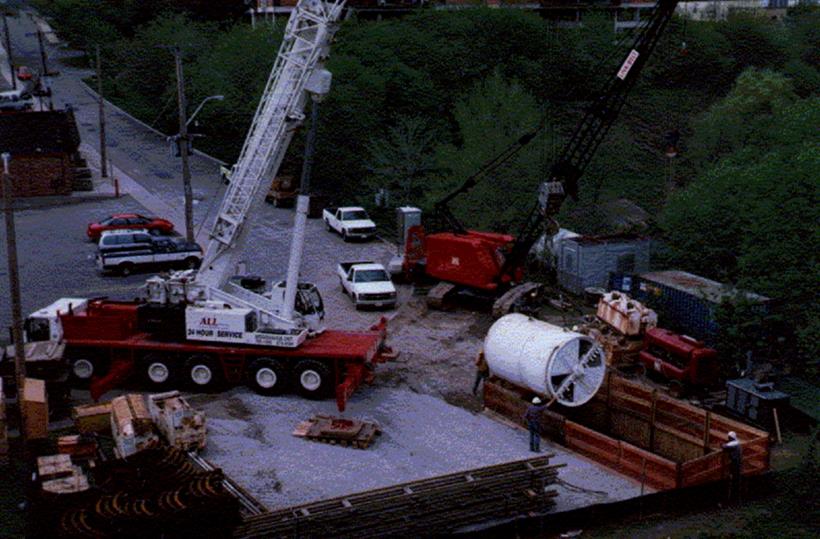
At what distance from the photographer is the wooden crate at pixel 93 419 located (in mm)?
24219

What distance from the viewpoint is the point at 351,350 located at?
27031 mm

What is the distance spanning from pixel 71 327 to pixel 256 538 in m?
12.3

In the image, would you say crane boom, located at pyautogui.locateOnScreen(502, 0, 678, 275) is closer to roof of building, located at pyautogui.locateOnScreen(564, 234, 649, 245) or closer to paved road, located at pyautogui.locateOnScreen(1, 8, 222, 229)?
roof of building, located at pyautogui.locateOnScreen(564, 234, 649, 245)

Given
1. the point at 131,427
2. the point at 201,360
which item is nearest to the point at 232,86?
the point at 201,360

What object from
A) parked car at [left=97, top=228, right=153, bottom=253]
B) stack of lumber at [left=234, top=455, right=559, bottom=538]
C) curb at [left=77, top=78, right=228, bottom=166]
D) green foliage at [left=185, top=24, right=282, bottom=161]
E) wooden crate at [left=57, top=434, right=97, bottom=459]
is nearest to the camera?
stack of lumber at [left=234, top=455, right=559, bottom=538]

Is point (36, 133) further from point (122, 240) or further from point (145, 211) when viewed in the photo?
point (122, 240)

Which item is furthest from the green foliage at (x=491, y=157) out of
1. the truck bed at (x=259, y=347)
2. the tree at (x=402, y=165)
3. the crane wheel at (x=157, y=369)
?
the crane wheel at (x=157, y=369)

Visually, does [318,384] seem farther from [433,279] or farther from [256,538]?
[433,279]

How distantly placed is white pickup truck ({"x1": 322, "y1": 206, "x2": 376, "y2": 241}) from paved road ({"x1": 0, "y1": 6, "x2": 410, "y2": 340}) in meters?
0.49

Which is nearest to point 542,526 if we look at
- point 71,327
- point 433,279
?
point 71,327

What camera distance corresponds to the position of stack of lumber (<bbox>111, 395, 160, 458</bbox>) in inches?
875

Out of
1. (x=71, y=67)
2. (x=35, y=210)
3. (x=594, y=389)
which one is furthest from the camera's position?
(x=71, y=67)

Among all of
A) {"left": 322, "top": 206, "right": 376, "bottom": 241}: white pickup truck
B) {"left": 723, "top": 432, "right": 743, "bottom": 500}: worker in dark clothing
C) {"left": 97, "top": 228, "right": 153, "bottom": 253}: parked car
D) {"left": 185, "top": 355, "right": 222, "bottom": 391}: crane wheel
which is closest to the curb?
{"left": 322, "top": 206, "right": 376, "bottom": 241}: white pickup truck

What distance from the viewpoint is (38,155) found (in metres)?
54.8
